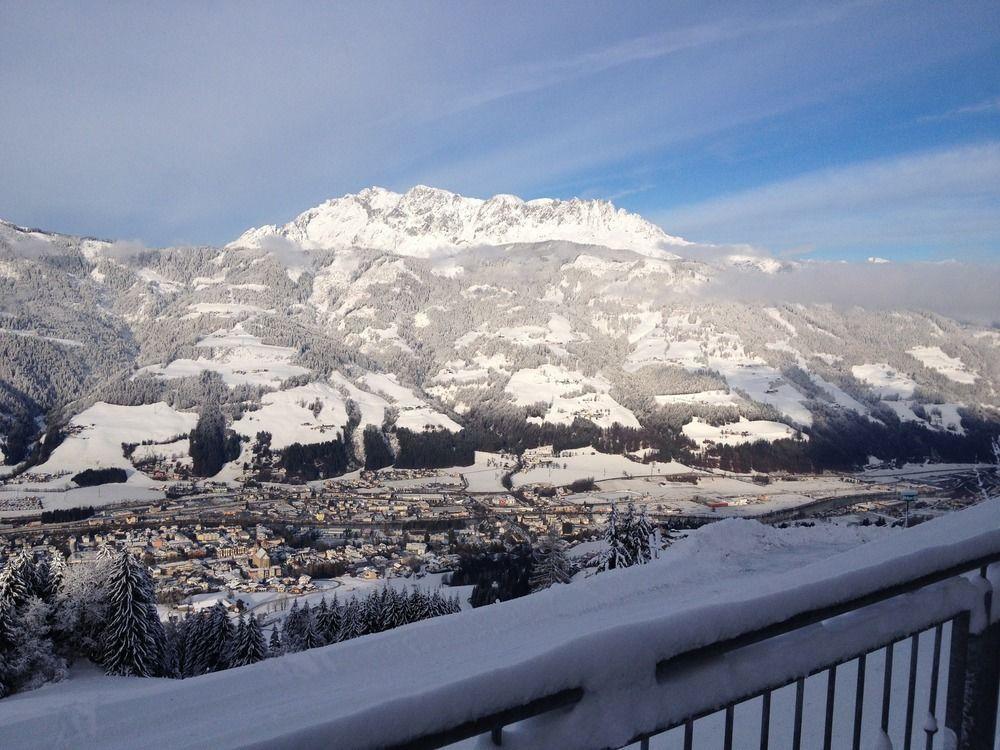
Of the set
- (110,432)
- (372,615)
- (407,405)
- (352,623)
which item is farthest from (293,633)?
(407,405)

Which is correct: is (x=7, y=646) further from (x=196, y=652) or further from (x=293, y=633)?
(x=293, y=633)

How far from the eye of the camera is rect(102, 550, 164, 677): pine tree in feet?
39.3

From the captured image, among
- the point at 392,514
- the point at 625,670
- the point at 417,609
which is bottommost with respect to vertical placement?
the point at 392,514

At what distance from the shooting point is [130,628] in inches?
474

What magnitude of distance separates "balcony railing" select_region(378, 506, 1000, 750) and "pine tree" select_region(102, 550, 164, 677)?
13.0 meters

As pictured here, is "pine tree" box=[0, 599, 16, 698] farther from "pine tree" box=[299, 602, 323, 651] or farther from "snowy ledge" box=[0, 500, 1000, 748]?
"snowy ledge" box=[0, 500, 1000, 748]

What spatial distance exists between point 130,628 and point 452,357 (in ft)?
345

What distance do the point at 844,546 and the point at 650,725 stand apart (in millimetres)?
13450

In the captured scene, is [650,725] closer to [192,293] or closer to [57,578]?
[57,578]

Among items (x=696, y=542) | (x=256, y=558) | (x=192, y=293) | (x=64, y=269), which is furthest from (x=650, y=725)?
(x=64, y=269)

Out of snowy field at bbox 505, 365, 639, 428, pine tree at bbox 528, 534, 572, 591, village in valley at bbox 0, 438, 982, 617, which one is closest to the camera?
pine tree at bbox 528, 534, 572, 591

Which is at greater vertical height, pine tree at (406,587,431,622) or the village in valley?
pine tree at (406,587,431,622)

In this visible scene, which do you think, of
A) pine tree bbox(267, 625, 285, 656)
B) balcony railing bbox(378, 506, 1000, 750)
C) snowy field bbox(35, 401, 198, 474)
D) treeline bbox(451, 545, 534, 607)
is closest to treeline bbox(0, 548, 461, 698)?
pine tree bbox(267, 625, 285, 656)

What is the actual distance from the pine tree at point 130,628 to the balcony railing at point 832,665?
13049 mm
